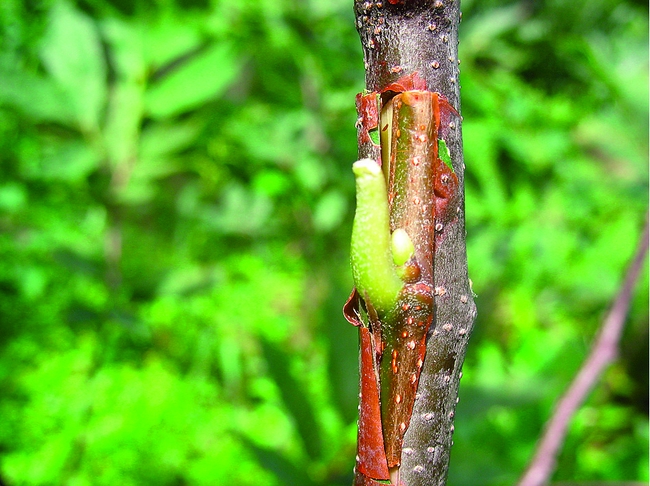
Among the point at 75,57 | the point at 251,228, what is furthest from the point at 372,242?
the point at 251,228

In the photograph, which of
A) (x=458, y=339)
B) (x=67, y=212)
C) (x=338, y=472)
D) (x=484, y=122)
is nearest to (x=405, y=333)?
(x=458, y=339)

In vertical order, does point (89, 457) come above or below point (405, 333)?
below

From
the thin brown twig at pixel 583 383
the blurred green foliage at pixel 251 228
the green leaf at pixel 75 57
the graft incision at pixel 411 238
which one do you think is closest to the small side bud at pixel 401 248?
the graft incision at pixel 411 238

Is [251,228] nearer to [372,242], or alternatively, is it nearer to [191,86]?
[191,86]

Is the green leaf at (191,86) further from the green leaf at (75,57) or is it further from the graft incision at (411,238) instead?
the graft incision at (411,238)

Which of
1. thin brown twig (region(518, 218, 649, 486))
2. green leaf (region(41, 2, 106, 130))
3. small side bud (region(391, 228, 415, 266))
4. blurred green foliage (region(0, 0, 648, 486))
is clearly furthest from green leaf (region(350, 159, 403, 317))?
green leaf (region(41, 2, 106, 130))

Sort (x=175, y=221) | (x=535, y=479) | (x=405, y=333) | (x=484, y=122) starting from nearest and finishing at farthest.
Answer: (x=405, y=333), (x=535, y=479), (x=484, y=122), (x=175, y=221)

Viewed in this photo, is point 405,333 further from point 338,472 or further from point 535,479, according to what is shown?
point 338,472
